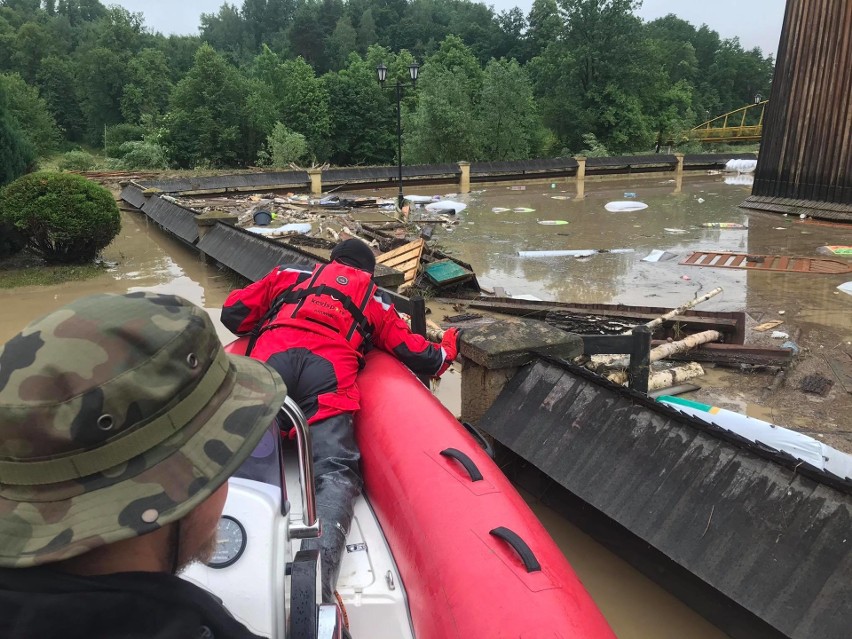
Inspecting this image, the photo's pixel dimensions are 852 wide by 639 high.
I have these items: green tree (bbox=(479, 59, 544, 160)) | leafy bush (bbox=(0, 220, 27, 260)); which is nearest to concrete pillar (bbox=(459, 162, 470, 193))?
green tree (bbox=(479, 59, 544, 160))

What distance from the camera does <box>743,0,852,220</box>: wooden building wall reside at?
48.5 feet

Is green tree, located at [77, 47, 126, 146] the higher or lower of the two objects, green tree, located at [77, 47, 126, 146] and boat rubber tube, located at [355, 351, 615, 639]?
the higher

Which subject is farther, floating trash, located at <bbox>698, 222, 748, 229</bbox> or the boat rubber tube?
floating trash, located at <bbox>698, 222, 748, 229</bbox>

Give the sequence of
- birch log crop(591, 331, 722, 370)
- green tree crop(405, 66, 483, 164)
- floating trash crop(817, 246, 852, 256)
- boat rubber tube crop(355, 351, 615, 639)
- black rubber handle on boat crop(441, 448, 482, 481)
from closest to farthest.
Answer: boat rubber tube crop(355, 351, 615, 639), black rubber handle on boat crop(441, 448, 482, 481), birch log crop(591, 331, 722, 370), floating trash crop(817, 246, 852, 256), green tree crop(405, 66, 483, 164)

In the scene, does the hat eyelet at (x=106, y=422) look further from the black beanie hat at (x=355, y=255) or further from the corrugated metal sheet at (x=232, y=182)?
the corrugated metal sheet at (x=232, y=182)

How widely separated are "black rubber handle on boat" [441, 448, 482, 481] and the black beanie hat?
5.51 ft

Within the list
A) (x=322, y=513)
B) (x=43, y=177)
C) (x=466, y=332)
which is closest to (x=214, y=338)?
(x=322, y=513)

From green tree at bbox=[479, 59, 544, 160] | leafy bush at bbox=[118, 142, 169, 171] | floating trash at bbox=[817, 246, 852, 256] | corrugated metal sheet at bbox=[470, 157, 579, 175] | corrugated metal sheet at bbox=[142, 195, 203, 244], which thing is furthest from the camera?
green tree at bbox=[479, 59, 544, 160]

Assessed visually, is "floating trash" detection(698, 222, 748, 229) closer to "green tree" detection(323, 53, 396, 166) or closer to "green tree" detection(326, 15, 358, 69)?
"green tree" detection(323, 53, 396, 166)

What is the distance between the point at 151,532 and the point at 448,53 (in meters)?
50.8


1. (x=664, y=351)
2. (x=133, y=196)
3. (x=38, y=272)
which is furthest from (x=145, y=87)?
(x=664, y=351)

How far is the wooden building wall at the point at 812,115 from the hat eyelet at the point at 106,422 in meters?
17.0

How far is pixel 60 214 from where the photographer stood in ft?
34.7

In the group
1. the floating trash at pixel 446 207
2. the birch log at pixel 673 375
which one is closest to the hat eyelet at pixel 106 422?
the birch log at pixel 673 375
